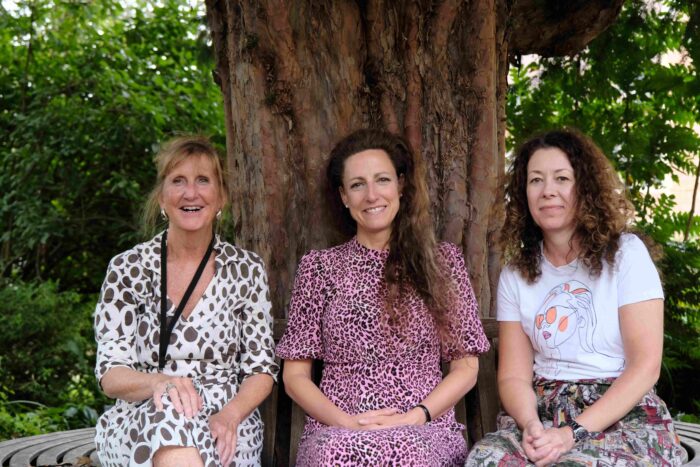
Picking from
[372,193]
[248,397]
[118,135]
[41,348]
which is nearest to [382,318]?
[372,193]

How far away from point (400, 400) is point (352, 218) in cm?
87

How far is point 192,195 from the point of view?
11.6ft

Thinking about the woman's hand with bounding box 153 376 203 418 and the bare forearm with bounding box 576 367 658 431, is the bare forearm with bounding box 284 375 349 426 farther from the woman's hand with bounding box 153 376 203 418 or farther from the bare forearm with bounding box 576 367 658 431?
the bare forearm with bounding box 576 367 658 431

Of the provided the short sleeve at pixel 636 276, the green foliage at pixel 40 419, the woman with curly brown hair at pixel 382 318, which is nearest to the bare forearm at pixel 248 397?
the woman with curly brown hair at pixel 382 318

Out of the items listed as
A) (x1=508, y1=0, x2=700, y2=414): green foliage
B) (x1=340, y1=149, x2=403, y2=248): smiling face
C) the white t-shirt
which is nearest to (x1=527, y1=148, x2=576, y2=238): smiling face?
the white t-shirt

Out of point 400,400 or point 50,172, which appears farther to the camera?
point 50,172

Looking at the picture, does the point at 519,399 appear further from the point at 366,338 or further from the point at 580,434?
the point at 366,338

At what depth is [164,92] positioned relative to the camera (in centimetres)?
880

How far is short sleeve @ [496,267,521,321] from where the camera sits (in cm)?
347

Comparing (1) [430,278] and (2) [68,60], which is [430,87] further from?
(2) [68,60]

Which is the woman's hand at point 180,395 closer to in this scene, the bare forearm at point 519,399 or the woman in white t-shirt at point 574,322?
the woman in white t-shirt at point 574,322

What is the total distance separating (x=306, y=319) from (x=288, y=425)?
0.59 metres

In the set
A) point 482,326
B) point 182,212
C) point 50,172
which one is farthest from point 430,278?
point 50,172

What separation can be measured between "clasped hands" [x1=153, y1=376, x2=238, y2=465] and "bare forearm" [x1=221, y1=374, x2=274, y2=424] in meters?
0.03
